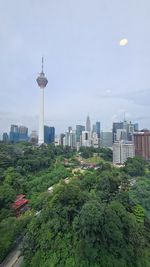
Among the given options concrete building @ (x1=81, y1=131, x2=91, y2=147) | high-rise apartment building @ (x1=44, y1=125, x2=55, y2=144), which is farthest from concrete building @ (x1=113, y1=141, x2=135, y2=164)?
high-rise apartment building @ (x1=44, y1=125, x2=55, y2=144)

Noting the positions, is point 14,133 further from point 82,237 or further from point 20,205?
point 82,237

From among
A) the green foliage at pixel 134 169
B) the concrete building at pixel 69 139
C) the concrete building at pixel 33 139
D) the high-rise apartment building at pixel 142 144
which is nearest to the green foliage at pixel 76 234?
the green foliage at pixel 134 169

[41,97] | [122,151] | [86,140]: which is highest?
[41,97]

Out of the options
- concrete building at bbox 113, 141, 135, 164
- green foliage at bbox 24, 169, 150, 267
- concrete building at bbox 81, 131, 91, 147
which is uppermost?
concrete building at bbox 81, 131, 91, 147

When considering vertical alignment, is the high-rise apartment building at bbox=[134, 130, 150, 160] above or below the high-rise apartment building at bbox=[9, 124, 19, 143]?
below

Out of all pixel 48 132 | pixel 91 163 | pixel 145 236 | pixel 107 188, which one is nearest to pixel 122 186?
pixel 107 188

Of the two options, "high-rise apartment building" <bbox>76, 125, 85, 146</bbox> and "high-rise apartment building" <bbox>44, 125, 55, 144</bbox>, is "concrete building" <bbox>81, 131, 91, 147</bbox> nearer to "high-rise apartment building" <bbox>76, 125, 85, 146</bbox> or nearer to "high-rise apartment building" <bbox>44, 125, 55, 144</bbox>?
"high-rise apartment building" <bbox>76, 125, 85, 146</bbox>

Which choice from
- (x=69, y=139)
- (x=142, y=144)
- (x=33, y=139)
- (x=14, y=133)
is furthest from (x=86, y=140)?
(x=14, y=133)
